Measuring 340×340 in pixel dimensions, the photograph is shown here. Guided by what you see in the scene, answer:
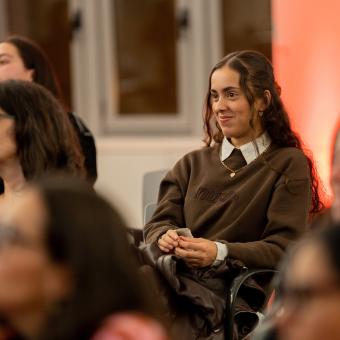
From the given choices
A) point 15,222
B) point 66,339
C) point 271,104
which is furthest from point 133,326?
point 271,104

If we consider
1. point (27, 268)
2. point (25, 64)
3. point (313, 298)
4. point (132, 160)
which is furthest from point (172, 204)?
point (132, 160)

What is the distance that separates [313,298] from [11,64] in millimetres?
3378

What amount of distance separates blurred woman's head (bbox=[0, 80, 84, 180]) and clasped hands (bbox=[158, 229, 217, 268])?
41 centimetres

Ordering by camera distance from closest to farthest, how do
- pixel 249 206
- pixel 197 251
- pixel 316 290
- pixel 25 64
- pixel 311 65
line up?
pixel 316 290
pixel 197 251
pixel 249 206
pixel 25 64
pixel 311 65

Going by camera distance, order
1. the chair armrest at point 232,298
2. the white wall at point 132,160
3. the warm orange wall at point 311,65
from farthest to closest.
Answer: the white wall at point 132,160 → the warm orange wall at point 311,65 → the chair armrest at point 232,298

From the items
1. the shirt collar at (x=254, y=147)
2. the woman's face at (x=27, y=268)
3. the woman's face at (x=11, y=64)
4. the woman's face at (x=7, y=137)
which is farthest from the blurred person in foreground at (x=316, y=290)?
the woman's face at (x=11, y=64)

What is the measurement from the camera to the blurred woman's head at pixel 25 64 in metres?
4.57

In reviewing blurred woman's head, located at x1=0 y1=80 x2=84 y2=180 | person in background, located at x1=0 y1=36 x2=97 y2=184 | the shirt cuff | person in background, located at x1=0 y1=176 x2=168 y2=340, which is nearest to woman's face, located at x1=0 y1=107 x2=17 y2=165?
blurred woman's head, located at x1=0 y1=80 x2=84 y2=180

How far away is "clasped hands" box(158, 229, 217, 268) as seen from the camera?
3.38 meters

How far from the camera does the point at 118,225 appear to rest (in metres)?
1.62

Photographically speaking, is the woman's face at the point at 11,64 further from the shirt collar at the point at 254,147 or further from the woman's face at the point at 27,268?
the woman's face at the point at 27,268

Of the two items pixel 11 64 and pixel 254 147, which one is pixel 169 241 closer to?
pixel 254 147

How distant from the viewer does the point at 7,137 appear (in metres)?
3.29

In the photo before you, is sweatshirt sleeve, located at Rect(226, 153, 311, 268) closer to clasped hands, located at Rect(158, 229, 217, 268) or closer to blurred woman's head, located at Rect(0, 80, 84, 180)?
clasped hands, located at Rect(158, 229, 217, 268)
